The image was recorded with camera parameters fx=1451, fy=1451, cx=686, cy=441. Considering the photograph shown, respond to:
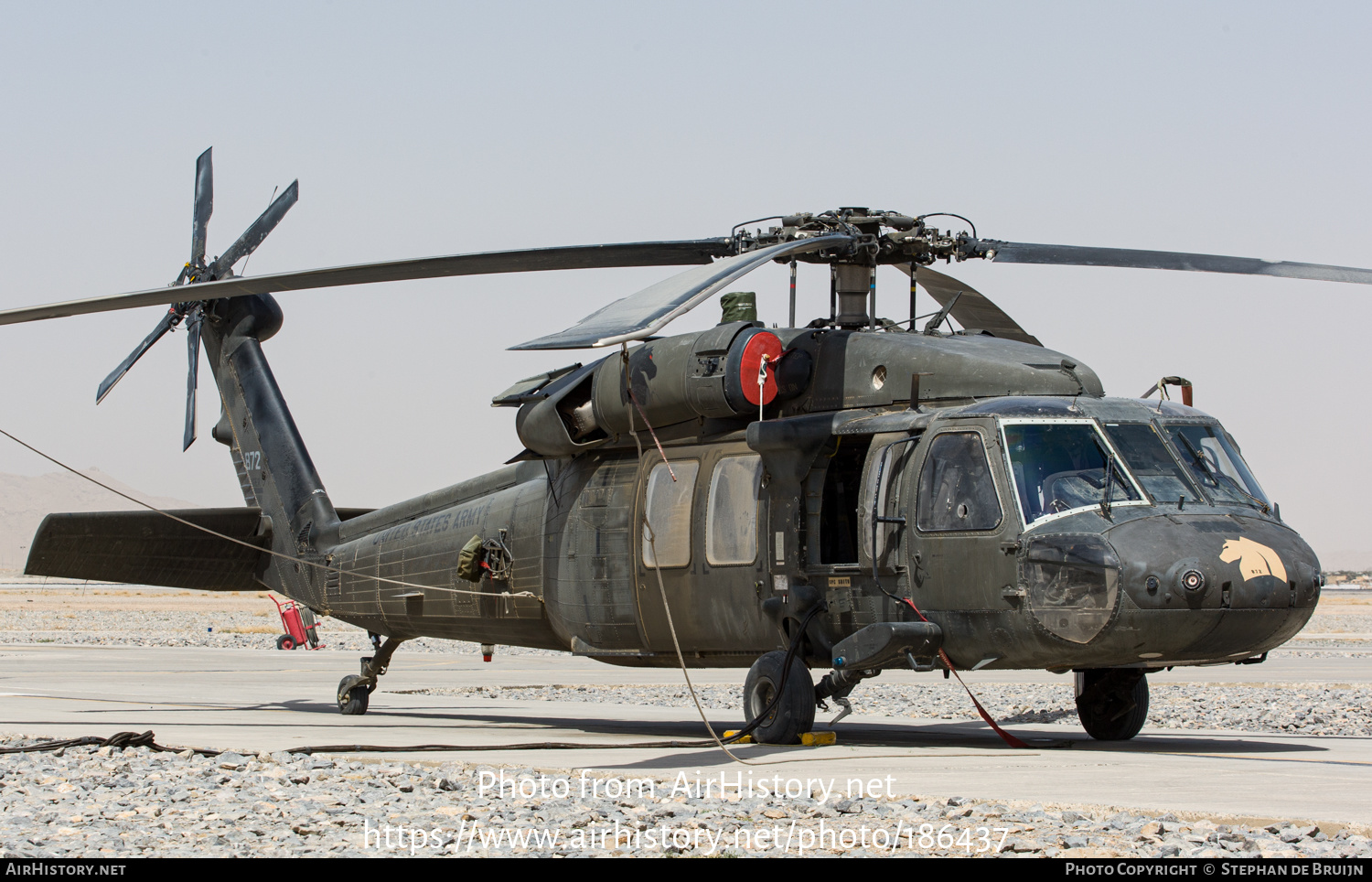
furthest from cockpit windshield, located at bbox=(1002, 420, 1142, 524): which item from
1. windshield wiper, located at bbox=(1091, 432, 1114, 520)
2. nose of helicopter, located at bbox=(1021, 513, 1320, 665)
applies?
nose of helicopter, located at bbox=(1021, 513, 1320, 665)

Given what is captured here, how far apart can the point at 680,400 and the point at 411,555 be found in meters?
4.36

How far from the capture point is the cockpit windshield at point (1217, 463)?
9.41 metres

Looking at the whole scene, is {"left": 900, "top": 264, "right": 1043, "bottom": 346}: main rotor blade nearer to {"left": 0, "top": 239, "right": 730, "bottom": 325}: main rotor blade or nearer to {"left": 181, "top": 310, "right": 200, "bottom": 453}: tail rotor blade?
{"left": 0, "top": 239, "right": 730, "bottom": 325}: main rotor blade

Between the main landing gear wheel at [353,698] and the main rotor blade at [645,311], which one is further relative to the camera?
the main landing gear wheel at [353,698]

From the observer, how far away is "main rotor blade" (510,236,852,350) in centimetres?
741

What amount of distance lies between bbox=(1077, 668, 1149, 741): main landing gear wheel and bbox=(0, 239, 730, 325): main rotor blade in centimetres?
428

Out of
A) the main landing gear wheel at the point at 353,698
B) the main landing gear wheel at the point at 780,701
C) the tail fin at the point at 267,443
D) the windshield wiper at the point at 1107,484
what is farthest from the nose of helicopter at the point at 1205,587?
the tail fin at the point at 267,443

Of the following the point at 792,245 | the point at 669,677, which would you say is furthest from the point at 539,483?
the point at 669,677

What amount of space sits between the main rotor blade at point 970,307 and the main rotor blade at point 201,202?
7.53 m

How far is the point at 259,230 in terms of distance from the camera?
1473 centimetres

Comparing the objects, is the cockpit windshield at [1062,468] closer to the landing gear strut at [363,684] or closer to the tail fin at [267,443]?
the landing gear strut at [363,684]

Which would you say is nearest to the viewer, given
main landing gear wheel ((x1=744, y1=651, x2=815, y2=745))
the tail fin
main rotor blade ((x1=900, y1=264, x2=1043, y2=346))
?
main landing gear wheel ((x1=744, y1=651, x2=815, y2=745))

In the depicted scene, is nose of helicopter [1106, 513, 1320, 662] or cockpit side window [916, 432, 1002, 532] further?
cockpit side window [916, 432, 1002, 532]

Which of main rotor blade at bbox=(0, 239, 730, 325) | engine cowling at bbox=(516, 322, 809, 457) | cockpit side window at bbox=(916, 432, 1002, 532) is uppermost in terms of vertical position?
main rotor blade at bbox=(0, 239, 730, 325)
